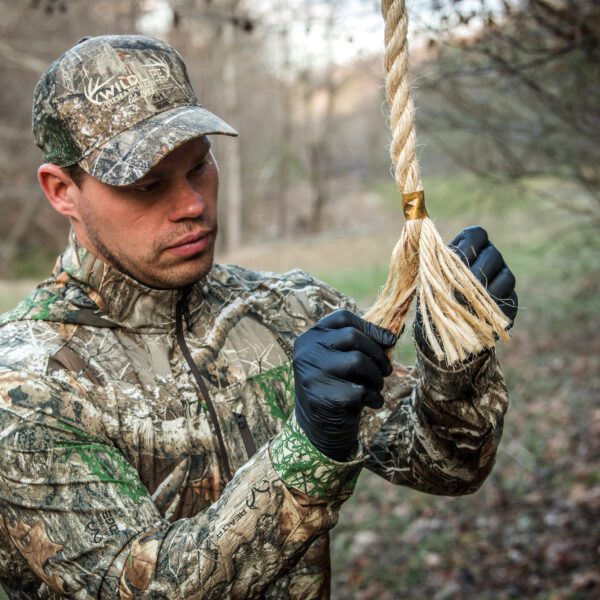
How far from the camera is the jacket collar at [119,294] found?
228cm

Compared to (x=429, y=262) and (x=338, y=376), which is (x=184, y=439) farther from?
(x=429, y=262)

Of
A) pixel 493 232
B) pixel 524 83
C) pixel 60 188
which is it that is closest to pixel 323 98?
pixel 493 232

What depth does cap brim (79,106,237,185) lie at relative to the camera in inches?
82.9

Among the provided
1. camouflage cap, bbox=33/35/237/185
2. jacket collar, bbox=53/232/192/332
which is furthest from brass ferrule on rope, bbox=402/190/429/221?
jacket collar, bbox=53/232/192/332

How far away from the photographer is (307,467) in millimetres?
1786

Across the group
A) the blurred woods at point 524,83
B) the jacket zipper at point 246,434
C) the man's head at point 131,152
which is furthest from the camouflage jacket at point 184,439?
the blurred woods at point 524,83

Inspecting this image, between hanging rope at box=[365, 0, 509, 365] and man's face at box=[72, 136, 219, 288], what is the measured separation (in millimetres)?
725

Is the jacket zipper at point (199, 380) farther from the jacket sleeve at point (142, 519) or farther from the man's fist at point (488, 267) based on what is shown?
the man's fist at point (488, 267)

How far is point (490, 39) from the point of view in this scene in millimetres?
4160

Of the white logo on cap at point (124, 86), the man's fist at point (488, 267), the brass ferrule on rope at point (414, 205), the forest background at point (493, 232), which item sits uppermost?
the white logo on cap at point (124, 86)

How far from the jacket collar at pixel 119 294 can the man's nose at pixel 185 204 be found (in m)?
0.26

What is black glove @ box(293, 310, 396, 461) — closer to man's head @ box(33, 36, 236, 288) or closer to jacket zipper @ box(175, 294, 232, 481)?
jacket zipper @ box(175, 294, 232, 481)

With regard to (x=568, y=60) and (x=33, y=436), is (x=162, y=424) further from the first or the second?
(x=568, y=60)

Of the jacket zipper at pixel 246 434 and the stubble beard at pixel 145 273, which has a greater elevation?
the stubble beard at pixel 145 273
